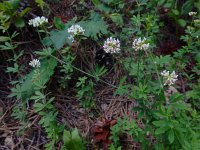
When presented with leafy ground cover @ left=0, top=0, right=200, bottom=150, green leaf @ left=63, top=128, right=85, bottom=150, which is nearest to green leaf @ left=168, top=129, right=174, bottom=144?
leafy ground cover @ left=0, top=0, right=200, bottom=150

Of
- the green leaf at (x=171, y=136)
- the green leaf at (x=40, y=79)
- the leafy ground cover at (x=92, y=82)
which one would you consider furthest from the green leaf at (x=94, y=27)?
the green leaf at (x=171, y=136)

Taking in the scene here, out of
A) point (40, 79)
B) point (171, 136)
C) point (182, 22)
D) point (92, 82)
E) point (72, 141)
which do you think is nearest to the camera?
point (171, 136)

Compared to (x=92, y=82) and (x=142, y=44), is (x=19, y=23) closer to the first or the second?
(x=92, y=82)

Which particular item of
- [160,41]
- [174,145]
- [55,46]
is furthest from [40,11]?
[174,145]

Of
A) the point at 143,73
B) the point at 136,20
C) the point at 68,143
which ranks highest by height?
the point at 136,20

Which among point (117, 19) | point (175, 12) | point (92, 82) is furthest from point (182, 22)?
point (92, 82)

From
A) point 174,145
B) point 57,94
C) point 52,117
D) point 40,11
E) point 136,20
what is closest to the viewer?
point 174,145

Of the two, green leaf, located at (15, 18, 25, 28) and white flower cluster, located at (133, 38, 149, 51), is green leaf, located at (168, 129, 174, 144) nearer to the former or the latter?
white flower cluster, located at (133, 38, 149, 51)

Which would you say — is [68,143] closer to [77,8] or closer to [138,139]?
[138,139]
